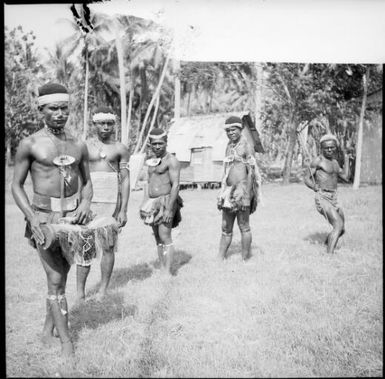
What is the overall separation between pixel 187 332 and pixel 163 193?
1876 mm

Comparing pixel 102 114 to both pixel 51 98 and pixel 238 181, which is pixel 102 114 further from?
pixel 238 181

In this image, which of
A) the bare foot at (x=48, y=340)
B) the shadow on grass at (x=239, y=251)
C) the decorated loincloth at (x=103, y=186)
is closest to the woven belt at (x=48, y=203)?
the bare foot at (x=48, y=340)

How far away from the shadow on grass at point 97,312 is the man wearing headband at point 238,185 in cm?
178

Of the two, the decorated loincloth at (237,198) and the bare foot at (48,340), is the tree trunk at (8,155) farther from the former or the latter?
the decorated loincloth at (237,198)

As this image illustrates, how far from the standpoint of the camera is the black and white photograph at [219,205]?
8.84 ft

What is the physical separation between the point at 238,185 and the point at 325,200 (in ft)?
4.20

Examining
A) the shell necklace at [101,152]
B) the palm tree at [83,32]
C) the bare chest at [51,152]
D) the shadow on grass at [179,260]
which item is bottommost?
the shadow on grass at [179,260]

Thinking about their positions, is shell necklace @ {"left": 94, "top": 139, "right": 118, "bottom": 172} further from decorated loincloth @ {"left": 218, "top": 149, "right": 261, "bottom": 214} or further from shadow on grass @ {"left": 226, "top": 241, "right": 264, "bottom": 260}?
shadow on grass @ {"left": 226, "top": 241, "right": 264, "bottom": 260}

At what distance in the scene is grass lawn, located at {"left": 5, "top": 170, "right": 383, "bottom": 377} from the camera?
8.84 ft

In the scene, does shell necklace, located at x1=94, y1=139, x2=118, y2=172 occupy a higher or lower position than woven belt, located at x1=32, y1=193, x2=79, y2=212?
higher

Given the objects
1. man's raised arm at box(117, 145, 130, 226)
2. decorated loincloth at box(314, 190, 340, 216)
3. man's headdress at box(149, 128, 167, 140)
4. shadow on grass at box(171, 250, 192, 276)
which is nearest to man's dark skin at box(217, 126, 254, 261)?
shadow on grass at box(171, 250, 192, 276)

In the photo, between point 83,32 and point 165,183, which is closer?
point 83,32

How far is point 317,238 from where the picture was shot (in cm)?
565

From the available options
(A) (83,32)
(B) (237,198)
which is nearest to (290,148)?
(B) (237,198)
